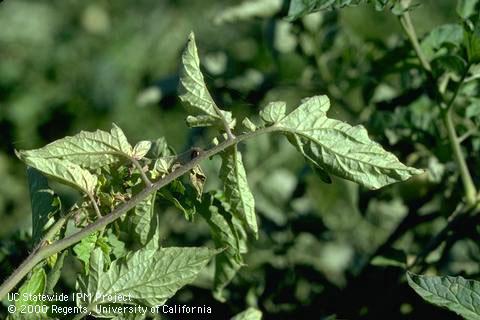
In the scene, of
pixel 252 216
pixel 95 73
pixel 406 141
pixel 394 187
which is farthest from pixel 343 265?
pixel 95 73

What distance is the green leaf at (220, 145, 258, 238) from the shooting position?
1.12m

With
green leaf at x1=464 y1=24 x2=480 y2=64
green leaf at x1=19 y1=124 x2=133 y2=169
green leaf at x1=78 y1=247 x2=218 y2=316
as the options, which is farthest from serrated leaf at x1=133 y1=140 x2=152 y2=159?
green leaf at x1=464 y1=24 x2=480 y2=64

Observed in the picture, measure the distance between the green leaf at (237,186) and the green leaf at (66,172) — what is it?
0.54 feet

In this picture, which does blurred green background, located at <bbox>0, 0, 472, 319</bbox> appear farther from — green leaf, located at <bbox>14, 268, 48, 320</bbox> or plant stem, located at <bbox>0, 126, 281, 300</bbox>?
green leaf, located at <bbox>14, 268, 48, 320</bbox>

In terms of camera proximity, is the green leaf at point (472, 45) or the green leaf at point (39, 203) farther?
the green leaf at point (472, 45)

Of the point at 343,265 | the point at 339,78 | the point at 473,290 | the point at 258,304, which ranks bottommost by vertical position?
the point at 343,265

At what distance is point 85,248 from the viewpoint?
1166 millimetres

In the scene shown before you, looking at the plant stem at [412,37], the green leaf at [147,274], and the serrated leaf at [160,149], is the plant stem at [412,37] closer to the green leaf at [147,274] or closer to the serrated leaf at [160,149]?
the serrated leaf at [160,149]

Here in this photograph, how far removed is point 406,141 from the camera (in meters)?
1.72

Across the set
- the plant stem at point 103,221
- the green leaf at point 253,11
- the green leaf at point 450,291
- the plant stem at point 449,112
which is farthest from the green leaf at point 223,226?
the green leaf at point 253,11

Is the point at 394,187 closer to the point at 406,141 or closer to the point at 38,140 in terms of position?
the point at 406,141

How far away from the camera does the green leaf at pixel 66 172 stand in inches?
41.9

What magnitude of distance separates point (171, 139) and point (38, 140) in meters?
0.53

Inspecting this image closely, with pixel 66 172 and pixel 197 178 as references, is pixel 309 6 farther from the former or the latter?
pixel 66 172
